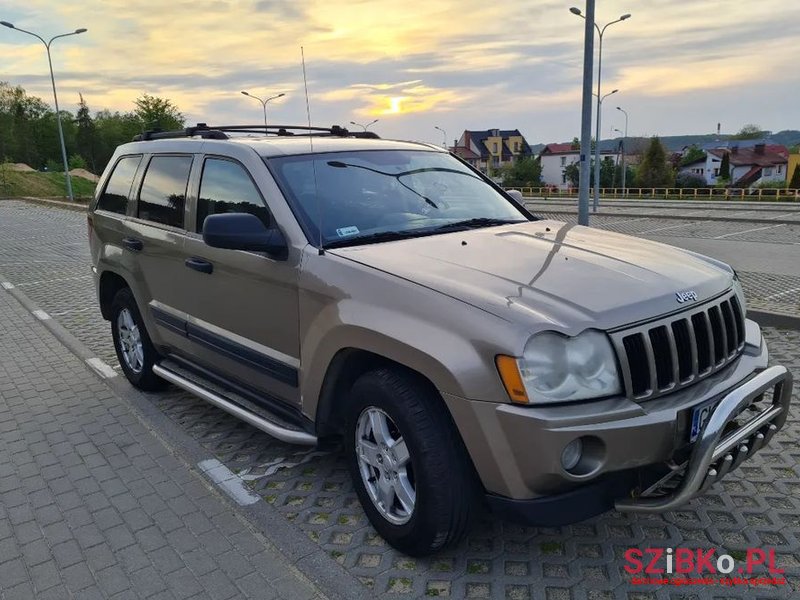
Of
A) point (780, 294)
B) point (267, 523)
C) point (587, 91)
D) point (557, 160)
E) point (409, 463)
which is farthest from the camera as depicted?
point (557, 160)

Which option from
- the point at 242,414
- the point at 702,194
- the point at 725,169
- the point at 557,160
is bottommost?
the point at 702,194

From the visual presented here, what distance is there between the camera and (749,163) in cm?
9012

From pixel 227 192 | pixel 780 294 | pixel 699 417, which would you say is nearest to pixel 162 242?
pixel 227 192

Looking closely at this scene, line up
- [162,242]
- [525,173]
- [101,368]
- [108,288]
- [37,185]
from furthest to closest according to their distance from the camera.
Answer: [525,173] → [37,185] → [101,368] → [108,288] → [162,242]

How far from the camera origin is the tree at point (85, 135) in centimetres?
8994

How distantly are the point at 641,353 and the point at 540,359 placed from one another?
16.8 inches

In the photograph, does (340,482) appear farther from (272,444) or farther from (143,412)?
(143,412)

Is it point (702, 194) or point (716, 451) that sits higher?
point (716, 451)

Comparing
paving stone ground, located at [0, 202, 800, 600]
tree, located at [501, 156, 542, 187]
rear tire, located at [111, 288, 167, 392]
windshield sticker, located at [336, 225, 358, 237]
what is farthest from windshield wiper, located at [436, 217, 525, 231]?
tree, located at [501, 156, 542, 187]

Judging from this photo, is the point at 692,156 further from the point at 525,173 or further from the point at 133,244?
the point at 133,244

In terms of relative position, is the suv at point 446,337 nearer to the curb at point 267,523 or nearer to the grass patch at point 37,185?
the curb at point 267,523

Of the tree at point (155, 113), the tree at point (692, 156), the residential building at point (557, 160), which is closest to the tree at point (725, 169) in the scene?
the tree at point (692, 156)

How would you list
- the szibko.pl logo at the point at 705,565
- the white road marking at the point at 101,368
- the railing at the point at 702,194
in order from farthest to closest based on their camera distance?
the railing at the point at 702,194 → the white road marking at the point at 101,368 → the szibko.pl logo at the point at 705,565

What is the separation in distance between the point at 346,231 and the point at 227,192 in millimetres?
921
